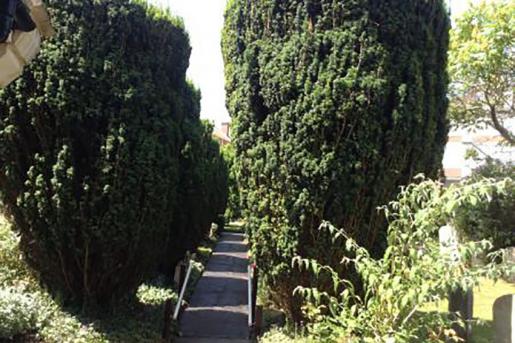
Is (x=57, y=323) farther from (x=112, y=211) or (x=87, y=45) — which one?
(x=87, y=45)

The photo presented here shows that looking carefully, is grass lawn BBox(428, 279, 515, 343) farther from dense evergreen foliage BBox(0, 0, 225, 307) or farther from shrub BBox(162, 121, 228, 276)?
shrub BBox(162, 121, 228, 276)

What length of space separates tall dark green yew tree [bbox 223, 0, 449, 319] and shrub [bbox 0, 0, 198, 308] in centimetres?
133

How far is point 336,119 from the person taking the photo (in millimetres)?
4488

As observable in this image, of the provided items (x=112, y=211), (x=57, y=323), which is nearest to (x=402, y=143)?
(x=112, y=211)

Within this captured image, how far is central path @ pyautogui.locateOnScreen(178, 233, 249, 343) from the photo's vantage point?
Result: 19.2 ft

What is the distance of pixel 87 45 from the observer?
517 cm

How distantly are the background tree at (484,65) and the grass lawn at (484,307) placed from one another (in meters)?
3.53

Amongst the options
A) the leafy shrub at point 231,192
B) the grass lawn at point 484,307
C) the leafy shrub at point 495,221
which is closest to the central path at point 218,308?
the grass lawn at point 484,307

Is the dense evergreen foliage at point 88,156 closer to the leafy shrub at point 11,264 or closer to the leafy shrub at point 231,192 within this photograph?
the leafy shrub at point 11,264

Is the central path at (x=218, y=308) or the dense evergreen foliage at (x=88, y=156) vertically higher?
the dense evergreen foliage at (x=88, y=156)

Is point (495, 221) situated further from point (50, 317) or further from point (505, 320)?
point (50, 317)

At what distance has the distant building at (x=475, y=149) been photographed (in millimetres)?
12391

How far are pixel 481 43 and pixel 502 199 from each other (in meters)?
3.34

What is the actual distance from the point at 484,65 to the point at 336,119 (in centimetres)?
604
